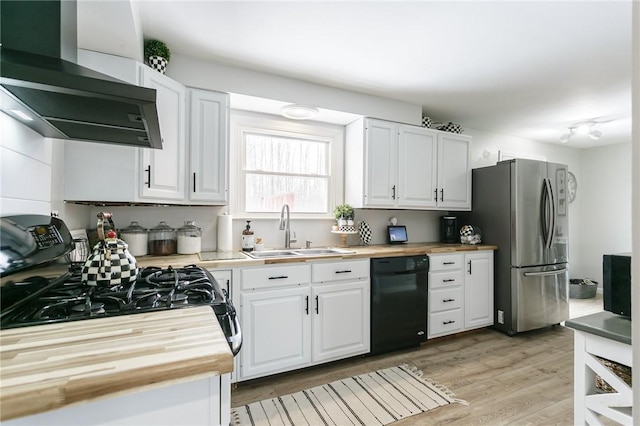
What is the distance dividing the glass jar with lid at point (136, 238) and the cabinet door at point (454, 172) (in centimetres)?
293

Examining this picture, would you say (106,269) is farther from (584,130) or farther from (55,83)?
(584,130)

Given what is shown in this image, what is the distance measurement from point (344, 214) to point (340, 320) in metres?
1.06

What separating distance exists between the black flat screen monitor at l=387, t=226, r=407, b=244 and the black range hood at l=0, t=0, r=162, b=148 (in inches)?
106

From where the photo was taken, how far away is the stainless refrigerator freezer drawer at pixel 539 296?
3.19 meters

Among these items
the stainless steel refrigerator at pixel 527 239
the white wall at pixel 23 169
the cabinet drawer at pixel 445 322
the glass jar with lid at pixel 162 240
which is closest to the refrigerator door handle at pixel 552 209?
the stainless steel refrigerator at pixel 527 239

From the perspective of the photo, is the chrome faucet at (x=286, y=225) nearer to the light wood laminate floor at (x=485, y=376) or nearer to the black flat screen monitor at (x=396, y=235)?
the light wood laminate floor at (x=485, y=376)

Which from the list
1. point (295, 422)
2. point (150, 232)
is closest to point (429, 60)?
point (150, 232)

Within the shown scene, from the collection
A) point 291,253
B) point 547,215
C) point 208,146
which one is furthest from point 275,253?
point 547,215

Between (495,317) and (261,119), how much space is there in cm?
324

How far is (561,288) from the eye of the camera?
3.47 metres

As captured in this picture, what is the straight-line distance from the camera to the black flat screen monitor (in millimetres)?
3447

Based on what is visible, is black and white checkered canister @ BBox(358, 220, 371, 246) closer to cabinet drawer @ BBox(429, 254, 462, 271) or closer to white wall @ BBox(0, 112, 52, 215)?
cabinet drawer @ BBox(429, 254, 462, 271)

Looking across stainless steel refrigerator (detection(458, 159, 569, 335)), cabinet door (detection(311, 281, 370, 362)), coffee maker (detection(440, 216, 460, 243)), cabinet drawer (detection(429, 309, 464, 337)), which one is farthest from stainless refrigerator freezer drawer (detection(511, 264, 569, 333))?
cabinet door (detection(311, 281, 370, 362))

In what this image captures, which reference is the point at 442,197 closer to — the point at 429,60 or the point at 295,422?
the point at 429,60
